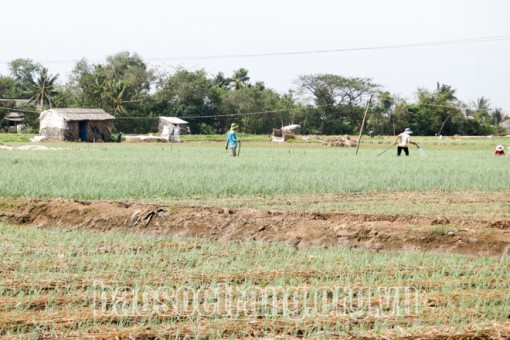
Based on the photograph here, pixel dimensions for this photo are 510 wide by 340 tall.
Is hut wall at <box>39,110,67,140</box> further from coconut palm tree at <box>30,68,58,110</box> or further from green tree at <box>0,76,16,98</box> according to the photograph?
green tree at <box>0,76,16,98</box>

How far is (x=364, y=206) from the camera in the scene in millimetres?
10547

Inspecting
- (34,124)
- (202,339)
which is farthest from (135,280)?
(34,124)

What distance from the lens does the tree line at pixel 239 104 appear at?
52312 millimetres

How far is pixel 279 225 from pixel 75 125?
37.2 m

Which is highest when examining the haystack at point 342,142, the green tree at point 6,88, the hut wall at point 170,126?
the green tree at point 6,88

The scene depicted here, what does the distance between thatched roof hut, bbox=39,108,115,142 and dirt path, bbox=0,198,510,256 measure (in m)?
34.1

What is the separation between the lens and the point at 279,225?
26.2 ft

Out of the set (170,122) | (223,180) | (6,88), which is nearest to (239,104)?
(170,122)

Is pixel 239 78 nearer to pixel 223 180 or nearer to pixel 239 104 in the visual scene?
pixel 239 104

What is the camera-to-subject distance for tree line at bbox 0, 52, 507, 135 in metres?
52.3

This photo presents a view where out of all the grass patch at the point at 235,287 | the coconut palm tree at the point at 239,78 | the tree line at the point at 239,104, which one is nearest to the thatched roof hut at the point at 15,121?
the tree line at the point at 239,104

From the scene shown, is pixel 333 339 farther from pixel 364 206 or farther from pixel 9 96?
pixel 9 96

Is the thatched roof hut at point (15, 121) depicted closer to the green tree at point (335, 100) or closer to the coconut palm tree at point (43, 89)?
the coconut palm tree at point (43, 89)

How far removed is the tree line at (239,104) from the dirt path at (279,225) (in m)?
42.2
